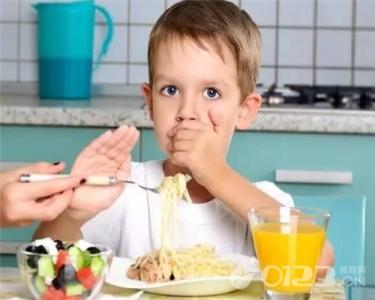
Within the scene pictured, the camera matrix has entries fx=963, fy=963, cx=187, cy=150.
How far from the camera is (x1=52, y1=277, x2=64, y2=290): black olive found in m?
1.19

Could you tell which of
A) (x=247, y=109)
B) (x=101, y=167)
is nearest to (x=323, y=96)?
(x=247, y=109)

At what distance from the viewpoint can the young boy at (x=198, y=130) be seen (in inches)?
63.6

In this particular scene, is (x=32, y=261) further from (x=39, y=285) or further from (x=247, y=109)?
(x=247, y=109)

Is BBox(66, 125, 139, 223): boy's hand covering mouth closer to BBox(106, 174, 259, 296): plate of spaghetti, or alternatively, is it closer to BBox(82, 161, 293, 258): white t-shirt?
BBox(106, 174, 259, 296): plate of spaghetti

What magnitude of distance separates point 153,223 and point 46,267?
550 mm

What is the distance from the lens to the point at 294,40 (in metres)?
3.05

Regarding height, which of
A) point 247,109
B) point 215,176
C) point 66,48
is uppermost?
point 66,48

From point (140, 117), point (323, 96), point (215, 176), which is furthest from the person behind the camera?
point (323, 96)

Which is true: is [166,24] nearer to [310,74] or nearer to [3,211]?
[3,211]

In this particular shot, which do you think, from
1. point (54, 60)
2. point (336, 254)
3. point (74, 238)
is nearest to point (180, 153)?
point (74, 238)

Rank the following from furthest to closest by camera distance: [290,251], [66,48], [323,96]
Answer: [66,48], [323,96], [290,251]

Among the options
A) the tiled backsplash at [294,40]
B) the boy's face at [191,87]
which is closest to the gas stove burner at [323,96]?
the tiled backsplash at [294,40]

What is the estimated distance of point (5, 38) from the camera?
10.4 feet

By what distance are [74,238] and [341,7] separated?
1730mm
